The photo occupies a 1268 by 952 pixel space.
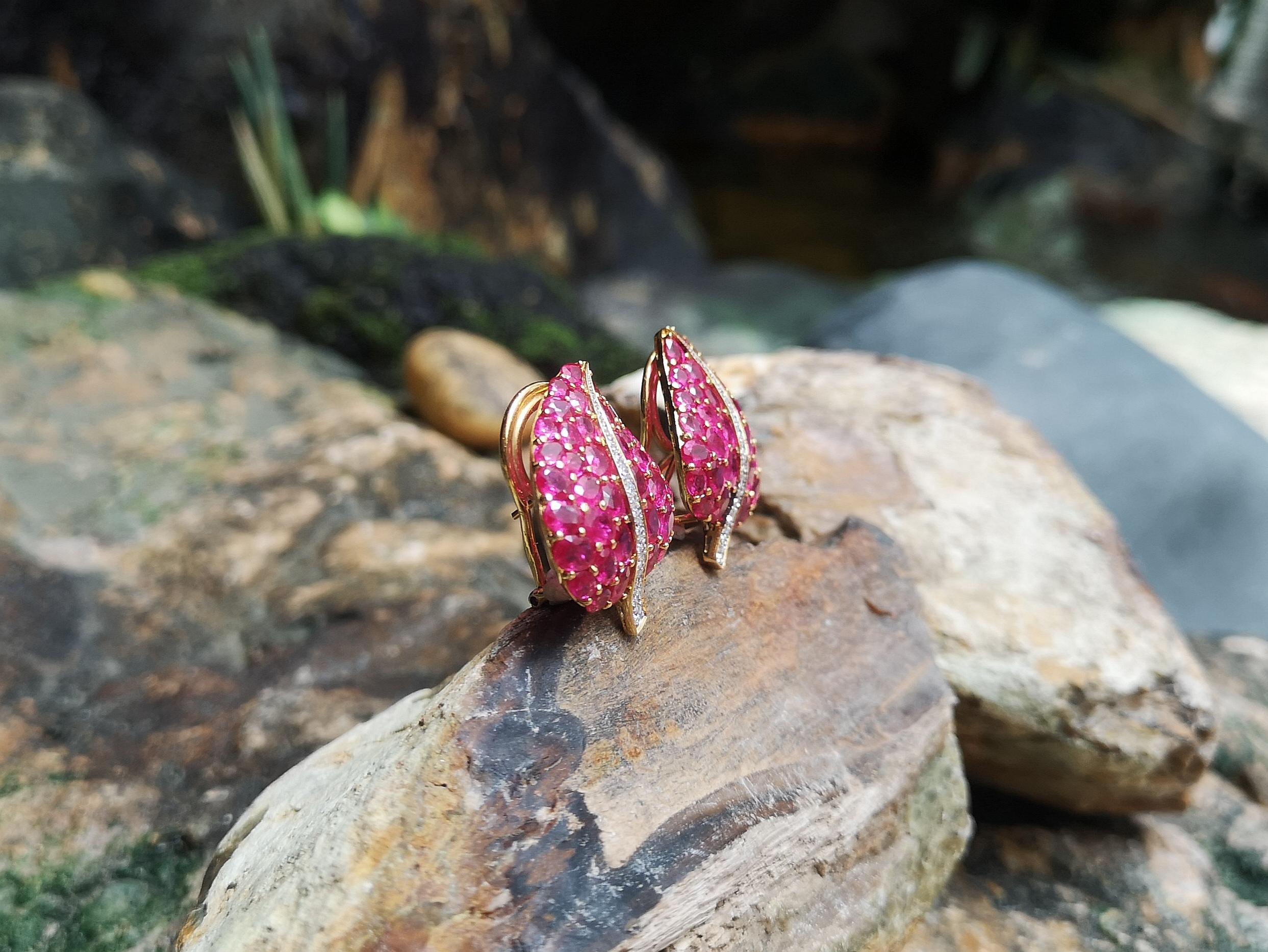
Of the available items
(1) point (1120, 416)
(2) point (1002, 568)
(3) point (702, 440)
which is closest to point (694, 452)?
(3) point (702, 440)

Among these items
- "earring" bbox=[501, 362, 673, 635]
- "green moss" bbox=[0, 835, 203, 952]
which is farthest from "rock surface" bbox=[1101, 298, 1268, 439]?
"green moss" bbox=[0, 835, 203, 952]

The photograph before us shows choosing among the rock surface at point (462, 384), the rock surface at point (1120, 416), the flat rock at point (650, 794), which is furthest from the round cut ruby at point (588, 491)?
the rock surface at point (1120, 416)

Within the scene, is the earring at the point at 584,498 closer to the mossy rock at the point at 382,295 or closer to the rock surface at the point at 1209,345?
the mossy rock at the point at 382,295

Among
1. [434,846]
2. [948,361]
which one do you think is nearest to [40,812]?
[434,846]

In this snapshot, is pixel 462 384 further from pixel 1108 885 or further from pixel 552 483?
pixel 1108 885

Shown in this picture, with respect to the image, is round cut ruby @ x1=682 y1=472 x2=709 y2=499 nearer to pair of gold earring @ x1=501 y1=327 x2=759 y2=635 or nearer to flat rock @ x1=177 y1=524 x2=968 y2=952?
pair of gold earring @ x1=501 y1=327 x2=759 y2=635

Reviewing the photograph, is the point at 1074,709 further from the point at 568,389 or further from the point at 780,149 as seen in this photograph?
the point at 780,149
